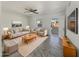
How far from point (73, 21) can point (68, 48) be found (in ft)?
1.99

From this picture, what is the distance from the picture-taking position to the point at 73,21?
2.14 meters

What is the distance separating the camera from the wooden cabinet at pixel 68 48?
208 cm

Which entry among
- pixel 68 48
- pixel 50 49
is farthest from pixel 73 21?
pixel 50 49

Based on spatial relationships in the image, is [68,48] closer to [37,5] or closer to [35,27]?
[35,27]

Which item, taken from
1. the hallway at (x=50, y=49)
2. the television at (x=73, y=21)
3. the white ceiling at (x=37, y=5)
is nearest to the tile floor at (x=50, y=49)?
the hallway at (x=50, y=49)

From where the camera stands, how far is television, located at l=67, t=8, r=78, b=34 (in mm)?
2058

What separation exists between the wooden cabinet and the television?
0.28 meters

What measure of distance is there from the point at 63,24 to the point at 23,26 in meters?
0.94

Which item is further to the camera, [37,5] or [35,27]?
[35,27]

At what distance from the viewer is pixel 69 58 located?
2123mm

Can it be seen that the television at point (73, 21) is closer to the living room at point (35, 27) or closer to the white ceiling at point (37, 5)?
the living room at point (35, 27)

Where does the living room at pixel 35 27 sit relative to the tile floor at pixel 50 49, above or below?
above

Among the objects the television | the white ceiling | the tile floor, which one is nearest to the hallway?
the tile floor

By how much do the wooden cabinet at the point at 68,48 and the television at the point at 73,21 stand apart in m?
0.28
